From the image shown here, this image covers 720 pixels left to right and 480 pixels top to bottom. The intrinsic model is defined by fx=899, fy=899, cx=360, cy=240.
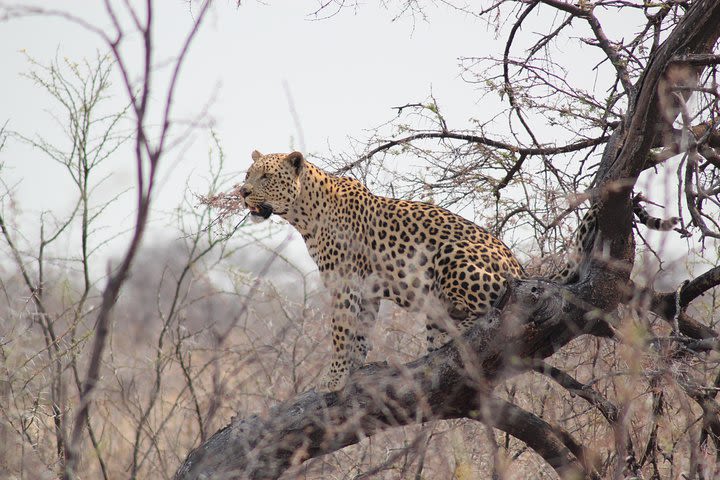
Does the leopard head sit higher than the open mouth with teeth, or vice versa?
the leopard head

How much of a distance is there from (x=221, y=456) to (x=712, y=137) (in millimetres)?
4506

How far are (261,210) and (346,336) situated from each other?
4.48 feet

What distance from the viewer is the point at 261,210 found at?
25.6ft

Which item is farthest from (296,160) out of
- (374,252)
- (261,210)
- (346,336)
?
(346,336)

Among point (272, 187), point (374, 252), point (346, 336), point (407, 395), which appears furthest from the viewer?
point (272, 187)

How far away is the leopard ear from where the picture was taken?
7.76 m

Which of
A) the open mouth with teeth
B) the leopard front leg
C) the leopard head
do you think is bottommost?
the leopard front leg

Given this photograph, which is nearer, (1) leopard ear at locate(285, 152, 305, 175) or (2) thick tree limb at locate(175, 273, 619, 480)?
(2) thick tree limb at locate(175, 273, 619, 480)

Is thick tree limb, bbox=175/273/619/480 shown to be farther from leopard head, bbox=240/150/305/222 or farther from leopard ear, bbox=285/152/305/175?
leopard ear, bbox=285/152/305/175

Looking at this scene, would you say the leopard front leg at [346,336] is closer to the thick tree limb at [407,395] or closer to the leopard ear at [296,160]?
the thick tree limb at [407,395]

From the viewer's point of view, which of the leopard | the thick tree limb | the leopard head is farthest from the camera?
the leopard head

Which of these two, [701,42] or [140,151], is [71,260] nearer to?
[701,42]

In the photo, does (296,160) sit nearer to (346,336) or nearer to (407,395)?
(346,336)

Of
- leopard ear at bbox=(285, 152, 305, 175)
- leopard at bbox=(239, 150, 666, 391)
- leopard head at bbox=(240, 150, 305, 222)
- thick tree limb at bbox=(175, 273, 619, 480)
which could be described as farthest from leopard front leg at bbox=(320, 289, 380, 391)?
leopard ear at bbox=(285, 152, 305, 175)
